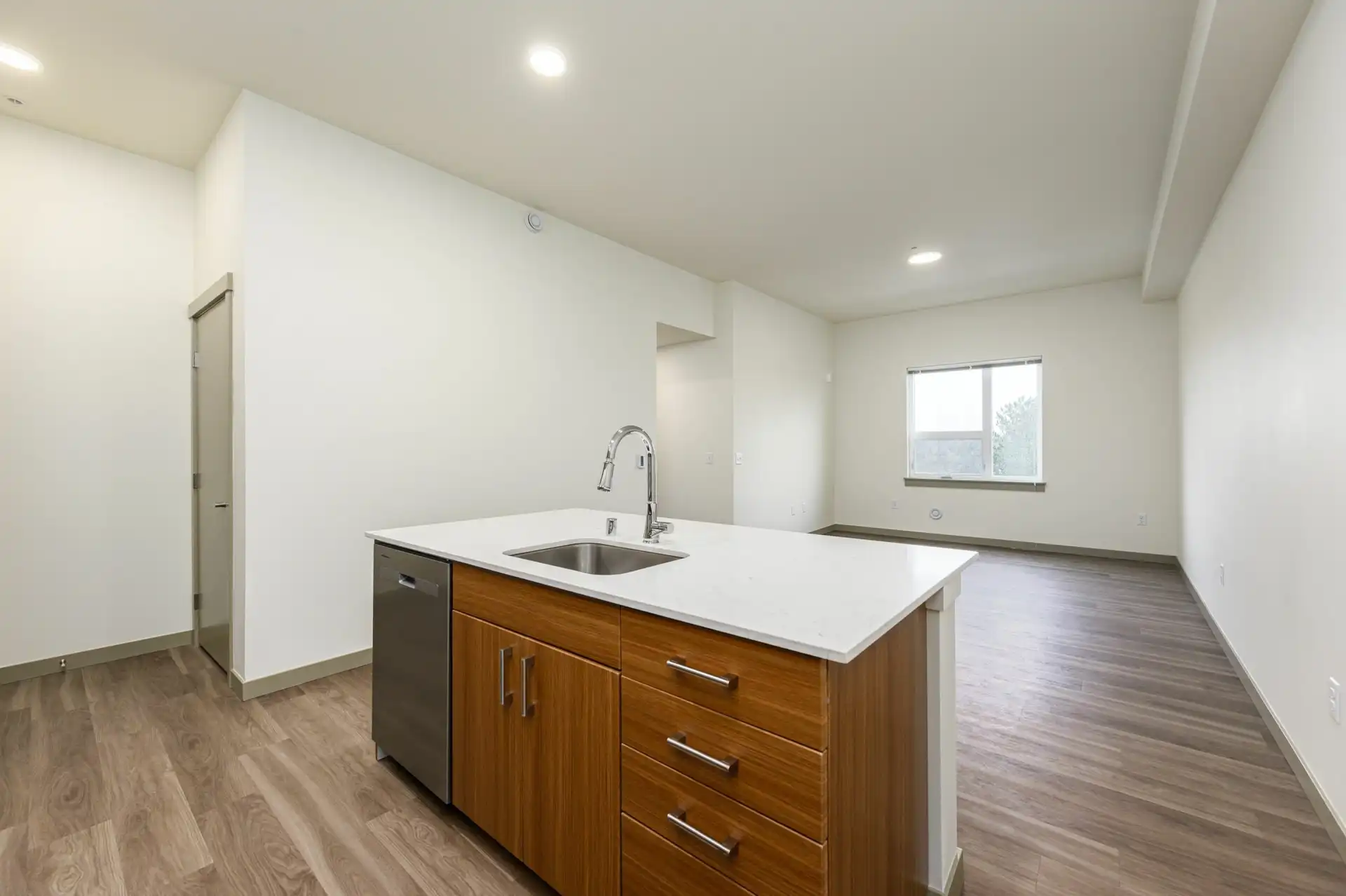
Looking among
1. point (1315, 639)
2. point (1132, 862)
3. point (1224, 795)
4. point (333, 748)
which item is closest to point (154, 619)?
point (333, 748)

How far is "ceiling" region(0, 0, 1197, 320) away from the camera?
2.18 metres

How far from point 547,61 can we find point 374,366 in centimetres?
175

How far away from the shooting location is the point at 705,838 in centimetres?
107

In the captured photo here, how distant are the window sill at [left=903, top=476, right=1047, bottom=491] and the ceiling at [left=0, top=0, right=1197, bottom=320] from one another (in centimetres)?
297

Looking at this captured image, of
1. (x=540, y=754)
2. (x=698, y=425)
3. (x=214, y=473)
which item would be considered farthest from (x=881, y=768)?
(x=698, y=425)

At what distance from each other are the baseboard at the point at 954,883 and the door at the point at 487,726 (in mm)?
1060

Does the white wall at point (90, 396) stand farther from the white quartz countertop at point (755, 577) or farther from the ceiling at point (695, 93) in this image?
the white quartz countertop at point (755, 577)

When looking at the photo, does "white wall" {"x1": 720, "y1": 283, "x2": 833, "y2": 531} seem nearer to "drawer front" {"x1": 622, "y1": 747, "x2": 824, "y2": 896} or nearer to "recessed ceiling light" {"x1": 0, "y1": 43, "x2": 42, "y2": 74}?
"drawer front" {"x1": 622, "y1": 747, "x2": 824, "y2": 896}

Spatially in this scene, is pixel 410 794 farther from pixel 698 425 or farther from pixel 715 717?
pixel 698 425

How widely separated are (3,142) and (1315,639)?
5805 mm

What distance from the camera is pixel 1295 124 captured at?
1955mm

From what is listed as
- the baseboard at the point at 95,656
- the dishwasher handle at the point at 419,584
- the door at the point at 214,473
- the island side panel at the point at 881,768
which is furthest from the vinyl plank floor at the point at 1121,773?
the baseboard at the point at 95,656

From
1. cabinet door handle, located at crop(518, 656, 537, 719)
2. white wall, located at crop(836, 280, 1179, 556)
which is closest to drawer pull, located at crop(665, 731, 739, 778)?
cabinet door handle, located at crop(518, 656, 537, 719)

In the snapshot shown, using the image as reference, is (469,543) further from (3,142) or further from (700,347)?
(700,347)
